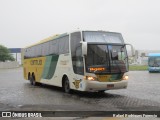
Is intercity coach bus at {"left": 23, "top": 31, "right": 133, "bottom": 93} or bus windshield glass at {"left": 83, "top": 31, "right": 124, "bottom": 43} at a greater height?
bus windshield glass at {"left": 83, "top": 31, "right": 124, "bottom": 43}

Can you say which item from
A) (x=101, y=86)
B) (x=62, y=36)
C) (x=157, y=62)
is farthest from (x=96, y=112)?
(x=157, y=62)

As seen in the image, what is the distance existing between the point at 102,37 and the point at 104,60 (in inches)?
51.4

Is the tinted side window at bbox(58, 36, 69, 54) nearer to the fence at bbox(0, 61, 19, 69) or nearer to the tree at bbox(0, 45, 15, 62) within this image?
the fence at bbox(0, 61, 19, 69)

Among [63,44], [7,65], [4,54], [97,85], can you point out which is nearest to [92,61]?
[97,85]

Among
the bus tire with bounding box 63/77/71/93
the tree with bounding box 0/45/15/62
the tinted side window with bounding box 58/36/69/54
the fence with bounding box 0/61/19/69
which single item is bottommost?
the bus tire with bounding box 63/77/71/93

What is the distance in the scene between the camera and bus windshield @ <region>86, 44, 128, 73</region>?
55.6 ft

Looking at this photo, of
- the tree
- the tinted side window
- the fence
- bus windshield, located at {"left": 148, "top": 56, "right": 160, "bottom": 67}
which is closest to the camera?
the tinted side window

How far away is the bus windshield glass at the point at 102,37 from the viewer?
17.5 metres

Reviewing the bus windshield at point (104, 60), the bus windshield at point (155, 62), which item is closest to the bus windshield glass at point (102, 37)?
the bus windshield at point (104, 60)

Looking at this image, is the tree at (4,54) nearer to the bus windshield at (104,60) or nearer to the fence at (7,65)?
the fence at (7,65)

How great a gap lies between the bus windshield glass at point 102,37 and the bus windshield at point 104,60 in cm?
44

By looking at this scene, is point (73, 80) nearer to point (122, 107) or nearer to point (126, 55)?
point (126, 55)

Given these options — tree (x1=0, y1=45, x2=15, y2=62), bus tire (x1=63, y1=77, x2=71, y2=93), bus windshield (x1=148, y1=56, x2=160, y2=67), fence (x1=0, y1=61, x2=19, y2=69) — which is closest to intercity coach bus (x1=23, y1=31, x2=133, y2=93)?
bus tire (x1=63, y1=77, x2=71, y2=93)

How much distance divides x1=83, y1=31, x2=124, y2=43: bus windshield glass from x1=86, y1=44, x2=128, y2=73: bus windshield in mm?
438
